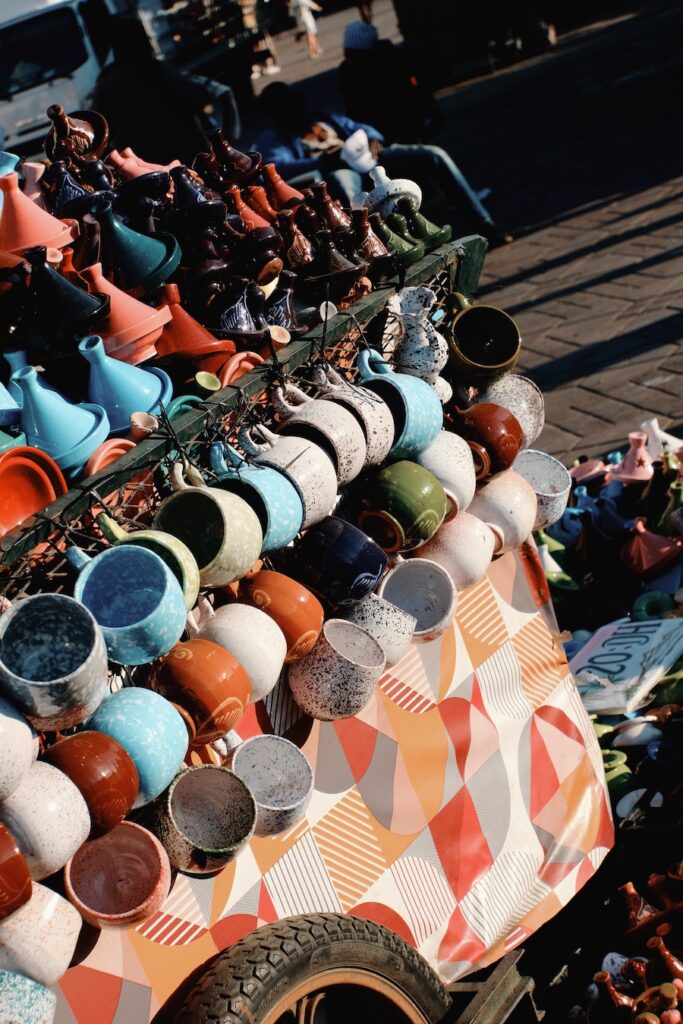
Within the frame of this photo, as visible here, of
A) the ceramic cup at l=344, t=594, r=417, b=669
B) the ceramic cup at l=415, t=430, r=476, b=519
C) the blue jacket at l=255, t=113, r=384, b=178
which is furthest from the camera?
the blue jacket at l=255, t=113, r=384, b=178

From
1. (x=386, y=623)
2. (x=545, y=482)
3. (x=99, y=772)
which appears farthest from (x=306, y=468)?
(x=545, y=482)

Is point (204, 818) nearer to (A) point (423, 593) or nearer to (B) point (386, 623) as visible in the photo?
(B) point (386, 623)

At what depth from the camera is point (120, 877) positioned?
1333mm

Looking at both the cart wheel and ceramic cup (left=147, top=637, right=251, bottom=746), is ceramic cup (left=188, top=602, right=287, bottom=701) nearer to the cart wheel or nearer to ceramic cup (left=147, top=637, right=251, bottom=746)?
ceramic cup (left=147, top=637, right=251, bottom=746)

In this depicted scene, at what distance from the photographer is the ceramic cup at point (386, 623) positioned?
1.74m

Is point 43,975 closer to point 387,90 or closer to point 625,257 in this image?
point 625,257

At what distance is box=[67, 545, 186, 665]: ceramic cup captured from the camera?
1333mm

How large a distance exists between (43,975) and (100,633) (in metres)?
0.39

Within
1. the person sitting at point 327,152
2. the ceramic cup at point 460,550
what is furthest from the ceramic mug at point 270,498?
the person sitting at point 327,152

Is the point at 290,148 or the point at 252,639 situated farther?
the point at 290,148

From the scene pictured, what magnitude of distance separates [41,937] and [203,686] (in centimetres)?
37

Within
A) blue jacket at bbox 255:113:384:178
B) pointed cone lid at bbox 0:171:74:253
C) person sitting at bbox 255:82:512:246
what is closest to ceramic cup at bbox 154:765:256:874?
pointed cone lid at bbox 0:171:74:253

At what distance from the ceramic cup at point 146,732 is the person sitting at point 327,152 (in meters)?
3.79

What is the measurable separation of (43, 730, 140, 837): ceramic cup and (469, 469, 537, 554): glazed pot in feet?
3.26
